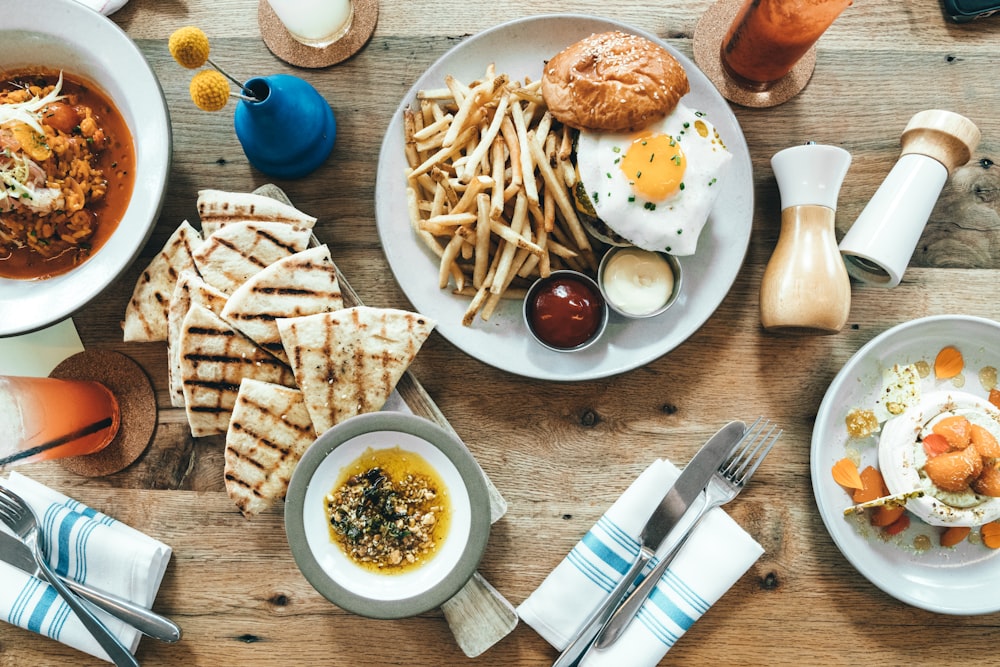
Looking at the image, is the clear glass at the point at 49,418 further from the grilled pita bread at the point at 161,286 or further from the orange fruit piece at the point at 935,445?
the orange fruit piece at the point at 935,445

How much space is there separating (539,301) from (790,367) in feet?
3.64

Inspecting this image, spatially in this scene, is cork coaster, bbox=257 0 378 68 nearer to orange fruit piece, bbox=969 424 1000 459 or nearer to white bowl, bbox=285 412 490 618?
white bowl, bbox=285 412 490 618

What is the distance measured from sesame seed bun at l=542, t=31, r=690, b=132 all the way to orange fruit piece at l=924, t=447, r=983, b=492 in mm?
1670

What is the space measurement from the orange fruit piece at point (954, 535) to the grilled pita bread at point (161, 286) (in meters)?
3.19

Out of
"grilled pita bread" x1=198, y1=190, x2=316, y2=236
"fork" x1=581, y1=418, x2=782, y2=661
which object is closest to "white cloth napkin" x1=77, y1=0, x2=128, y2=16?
"grilled pita bread" x1=198, y1=190, x2=316, y2=236

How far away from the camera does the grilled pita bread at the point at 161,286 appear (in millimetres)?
2711

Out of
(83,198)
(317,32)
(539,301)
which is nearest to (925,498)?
(539,301)

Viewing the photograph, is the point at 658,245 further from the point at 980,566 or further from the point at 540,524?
the point at 980,566

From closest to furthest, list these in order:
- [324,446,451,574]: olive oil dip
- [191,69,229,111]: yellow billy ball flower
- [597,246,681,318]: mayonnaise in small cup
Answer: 1. [191,69,229,111]: yellow billy ball flower
2. [324,446,451,574]: olive oil dip
3. [597,246,681,318]: mayonnaise in small cup

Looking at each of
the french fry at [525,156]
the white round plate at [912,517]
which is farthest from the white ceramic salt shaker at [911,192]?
the french fry at [525,156]

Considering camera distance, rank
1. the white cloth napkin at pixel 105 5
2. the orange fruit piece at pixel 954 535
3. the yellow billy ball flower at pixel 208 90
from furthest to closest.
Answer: the white cloth napkin at pixel 105 5, the orange fruit piece at pixel 954 535, the yellow billy ball flower at pixel 208 90

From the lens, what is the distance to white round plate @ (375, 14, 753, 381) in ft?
8.75

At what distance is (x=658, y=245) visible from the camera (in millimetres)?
2521

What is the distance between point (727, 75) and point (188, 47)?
207 cm
